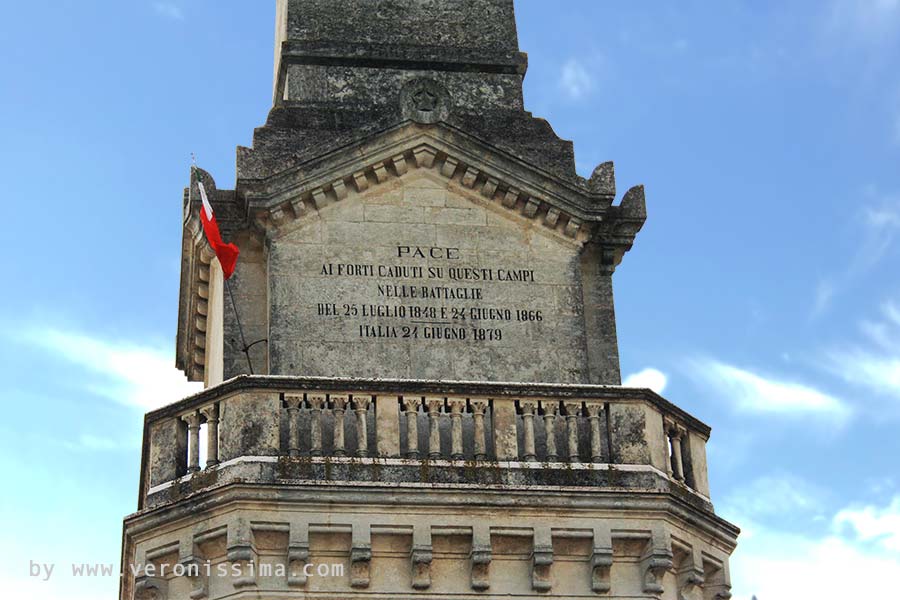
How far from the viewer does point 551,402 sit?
20750 millimetres

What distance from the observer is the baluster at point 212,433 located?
2005 cm

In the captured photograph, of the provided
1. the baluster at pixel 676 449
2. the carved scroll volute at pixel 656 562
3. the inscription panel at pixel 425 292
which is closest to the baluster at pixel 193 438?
the inscription panel at pixel 425 292

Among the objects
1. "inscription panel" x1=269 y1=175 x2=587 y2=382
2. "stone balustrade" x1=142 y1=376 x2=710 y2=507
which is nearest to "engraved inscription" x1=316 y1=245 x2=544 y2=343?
"inscription panel" x1=269 y1=175 x2=587 y2=382

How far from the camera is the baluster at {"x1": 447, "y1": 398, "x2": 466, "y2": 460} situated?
797 inches

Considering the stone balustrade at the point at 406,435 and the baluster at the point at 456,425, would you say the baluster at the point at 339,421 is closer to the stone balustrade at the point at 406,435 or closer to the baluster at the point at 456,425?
the stone balustrade at the point at 406,435

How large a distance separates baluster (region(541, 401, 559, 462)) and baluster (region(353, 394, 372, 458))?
2235mm

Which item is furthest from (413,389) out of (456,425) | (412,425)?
(456,425)

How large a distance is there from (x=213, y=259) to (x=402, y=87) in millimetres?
4019

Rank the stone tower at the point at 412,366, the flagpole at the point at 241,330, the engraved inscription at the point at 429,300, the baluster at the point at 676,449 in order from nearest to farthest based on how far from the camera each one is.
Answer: the stone tower at the point at 412,366 → the baluster at the point at 676,449 → the flagpole at the point at 241,330 → the engraved inscription at the point at 429,300

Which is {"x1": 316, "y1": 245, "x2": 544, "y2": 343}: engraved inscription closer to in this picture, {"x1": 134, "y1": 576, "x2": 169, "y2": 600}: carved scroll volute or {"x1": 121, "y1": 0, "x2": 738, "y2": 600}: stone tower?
{"x1": 121, "y1": 0, "x2": 738, "y2": 600}: stone tower

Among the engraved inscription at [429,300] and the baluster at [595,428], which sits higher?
the engraved inscription at [429,300]

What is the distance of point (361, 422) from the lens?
795 inches

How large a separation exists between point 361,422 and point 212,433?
1.85 m

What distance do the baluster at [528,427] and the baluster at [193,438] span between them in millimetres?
4063
